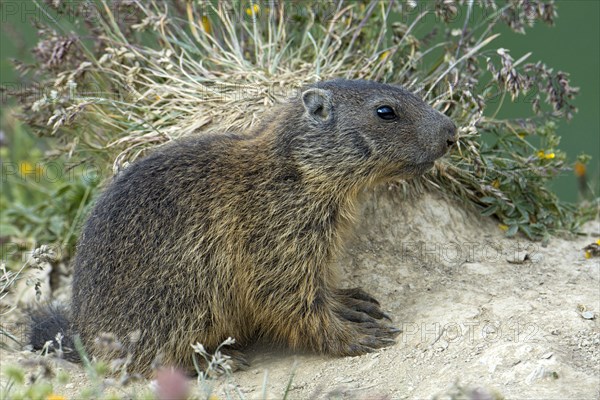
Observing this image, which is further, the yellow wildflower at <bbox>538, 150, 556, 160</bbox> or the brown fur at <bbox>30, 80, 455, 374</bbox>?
the yellow wildflower at <bbox>538, 150, 556, 160</bbox>

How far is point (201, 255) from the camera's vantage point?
4.99 m

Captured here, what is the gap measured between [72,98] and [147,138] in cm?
61

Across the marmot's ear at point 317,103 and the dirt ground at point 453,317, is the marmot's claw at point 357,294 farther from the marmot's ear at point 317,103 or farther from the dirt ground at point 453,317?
the marmot's ear at point 317,103

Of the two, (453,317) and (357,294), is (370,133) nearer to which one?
(357,294)

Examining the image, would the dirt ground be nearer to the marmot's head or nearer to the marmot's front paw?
the marmot's front paw

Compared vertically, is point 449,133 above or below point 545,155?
above

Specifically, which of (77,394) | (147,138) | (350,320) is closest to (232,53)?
(147,138)

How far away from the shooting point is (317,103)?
523cm

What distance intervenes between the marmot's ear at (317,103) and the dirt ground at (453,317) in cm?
99

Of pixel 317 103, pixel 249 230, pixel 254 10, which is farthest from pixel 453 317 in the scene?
pixel 254 10

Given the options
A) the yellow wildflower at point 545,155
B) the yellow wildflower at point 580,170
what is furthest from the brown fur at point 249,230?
the yellow wildflower at point 580,170

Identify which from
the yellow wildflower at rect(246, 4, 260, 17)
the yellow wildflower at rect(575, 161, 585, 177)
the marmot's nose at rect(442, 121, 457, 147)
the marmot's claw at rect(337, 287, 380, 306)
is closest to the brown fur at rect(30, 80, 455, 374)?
the marmot's nose at rect(442, 121, 457, 147)

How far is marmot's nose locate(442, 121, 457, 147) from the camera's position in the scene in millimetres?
5120

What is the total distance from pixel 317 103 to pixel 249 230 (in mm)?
904
